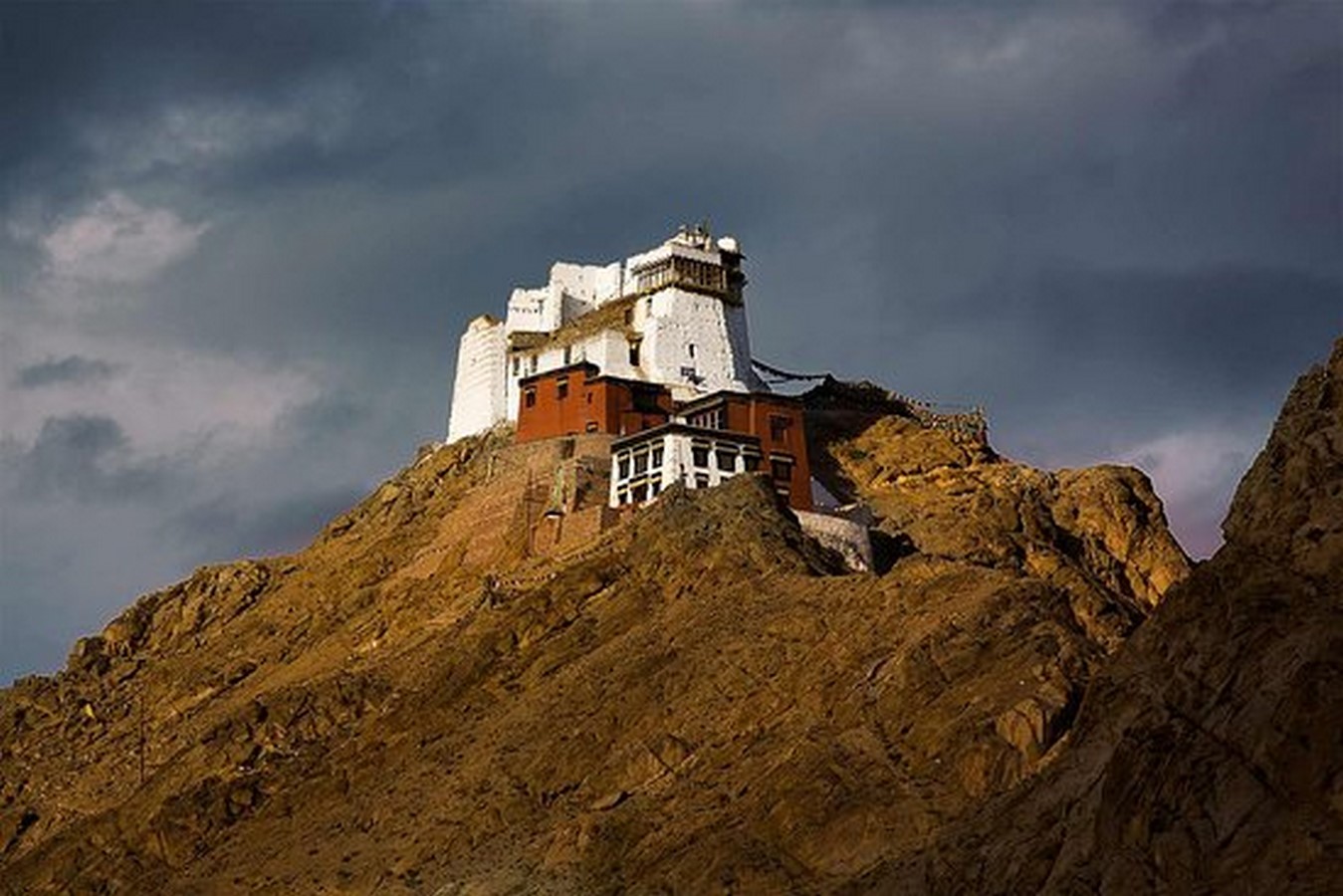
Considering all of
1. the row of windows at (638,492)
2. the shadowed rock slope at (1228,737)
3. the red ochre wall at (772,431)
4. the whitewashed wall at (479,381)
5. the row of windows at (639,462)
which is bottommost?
the shadowed rock slope at (1228,737)

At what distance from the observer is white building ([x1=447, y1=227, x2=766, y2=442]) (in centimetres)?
10500

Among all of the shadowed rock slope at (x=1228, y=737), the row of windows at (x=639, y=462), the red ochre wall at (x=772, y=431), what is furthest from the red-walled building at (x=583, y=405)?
the shadowed rock slope at (x=1228, y=737)

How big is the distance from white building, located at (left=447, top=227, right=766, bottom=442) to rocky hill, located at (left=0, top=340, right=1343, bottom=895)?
205 inches

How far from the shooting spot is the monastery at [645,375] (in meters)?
93.5

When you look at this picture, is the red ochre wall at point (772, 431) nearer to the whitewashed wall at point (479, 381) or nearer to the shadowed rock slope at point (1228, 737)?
the whitewashed wall at point (479, 381)

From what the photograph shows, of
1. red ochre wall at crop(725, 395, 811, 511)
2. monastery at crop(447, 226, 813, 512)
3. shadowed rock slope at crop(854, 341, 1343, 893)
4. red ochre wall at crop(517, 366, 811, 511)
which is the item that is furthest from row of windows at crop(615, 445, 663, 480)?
shadowed rock slope at crop(854, 341, 1343, 893)

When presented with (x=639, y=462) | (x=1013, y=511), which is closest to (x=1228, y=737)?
(x=639, y=462)

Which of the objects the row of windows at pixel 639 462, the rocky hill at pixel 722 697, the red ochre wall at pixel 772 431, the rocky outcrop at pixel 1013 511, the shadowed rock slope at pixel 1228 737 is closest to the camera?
the shadowed rock slope at pixel 1228 737

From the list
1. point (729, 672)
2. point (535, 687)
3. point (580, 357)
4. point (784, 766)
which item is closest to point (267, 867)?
point (535, 687)

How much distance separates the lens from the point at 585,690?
6919 centimetres

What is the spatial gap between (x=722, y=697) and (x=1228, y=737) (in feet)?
97.4

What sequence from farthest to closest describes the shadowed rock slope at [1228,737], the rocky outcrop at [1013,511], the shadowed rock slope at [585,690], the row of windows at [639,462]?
the row of windows at [639,462], the rocky outcrop at [1013,511], the shadowed rock slope at [585,690], the shadowed rock slope at [1228,737]

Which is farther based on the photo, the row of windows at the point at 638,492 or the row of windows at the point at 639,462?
the row of windows at the point at 639,462

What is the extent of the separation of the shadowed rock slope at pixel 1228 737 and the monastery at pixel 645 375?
4930 centimetres
